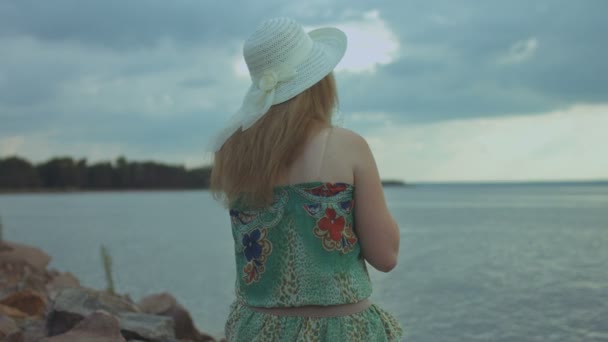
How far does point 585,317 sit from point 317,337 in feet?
30.4

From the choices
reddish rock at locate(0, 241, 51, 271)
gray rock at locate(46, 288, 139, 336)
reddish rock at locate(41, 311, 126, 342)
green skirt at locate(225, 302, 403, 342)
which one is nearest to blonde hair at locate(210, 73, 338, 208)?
green skirt at locate(225, 302, 403, 342)

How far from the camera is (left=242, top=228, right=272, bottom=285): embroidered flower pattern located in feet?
8.63

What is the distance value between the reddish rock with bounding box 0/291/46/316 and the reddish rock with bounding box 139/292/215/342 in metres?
1.45

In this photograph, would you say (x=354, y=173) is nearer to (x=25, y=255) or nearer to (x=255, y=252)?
(x=255, y=252)

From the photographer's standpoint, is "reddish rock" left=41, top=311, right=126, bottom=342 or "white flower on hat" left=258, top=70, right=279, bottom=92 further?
"reddish rock" left=41, top=311, right=126, bottom=342

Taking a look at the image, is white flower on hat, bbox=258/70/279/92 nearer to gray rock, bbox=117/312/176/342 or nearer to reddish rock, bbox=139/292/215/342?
gray rock, bbox=117/312/176/342

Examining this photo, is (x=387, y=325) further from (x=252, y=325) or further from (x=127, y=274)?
(x=127, y=274)

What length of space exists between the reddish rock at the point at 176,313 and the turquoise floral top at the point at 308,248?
5.69 metres

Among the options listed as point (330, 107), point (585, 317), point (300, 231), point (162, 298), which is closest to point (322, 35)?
point (330, 107)

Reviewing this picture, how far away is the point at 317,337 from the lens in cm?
253

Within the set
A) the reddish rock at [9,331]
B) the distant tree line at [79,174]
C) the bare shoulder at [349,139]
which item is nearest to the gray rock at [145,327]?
the reddish rock at [9,331]

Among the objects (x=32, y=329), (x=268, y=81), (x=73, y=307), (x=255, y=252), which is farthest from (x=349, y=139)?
(x=32, y=329)

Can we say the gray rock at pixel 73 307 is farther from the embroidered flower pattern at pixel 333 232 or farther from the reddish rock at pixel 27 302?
the embroidered flower pattern at pixel 333 232

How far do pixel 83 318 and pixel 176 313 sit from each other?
2671mm
